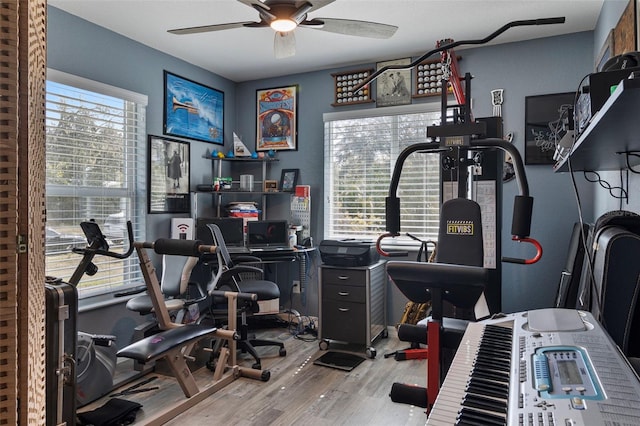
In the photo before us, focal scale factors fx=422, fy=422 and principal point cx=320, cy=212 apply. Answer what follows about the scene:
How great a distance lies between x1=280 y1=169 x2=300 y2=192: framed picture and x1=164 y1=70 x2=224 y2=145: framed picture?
2.66ft

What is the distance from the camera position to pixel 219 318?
385cm

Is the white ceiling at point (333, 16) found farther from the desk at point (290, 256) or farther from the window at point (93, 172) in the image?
the desk at point (290, 256)

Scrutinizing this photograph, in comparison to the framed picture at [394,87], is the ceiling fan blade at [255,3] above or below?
below

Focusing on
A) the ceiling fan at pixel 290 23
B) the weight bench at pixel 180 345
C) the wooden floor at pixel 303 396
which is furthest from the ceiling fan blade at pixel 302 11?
the wooden floor at pixel 303 396

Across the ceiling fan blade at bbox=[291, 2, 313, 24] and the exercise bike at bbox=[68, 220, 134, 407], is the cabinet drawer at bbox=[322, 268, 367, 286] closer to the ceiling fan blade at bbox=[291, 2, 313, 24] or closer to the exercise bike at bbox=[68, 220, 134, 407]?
the exercise bike at bbox=[68, 220, 134, 407]

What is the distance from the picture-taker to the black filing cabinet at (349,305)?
3.60 m

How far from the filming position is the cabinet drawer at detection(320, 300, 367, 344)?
3600 millimetres

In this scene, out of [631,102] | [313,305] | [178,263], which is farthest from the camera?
[313,305]

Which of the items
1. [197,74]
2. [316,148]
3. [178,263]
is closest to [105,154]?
[178,263]

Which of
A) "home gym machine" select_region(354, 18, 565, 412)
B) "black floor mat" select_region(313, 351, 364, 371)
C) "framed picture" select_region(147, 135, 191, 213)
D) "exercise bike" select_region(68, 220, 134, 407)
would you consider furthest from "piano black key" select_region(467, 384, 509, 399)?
"framed picture" select_region(147, 135, 191, 213)

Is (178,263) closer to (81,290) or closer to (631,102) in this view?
(81,290)

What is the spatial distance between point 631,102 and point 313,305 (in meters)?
4.04

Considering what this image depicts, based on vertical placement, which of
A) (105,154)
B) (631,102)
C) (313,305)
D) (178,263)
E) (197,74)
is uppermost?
(197,74)

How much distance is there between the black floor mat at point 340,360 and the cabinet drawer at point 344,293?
45 cm
